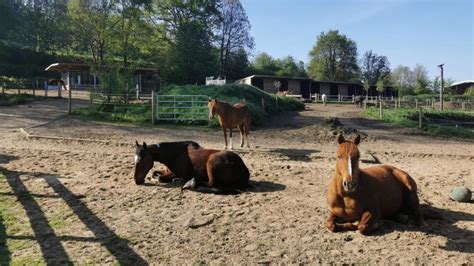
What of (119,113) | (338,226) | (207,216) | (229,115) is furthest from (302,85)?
(338,226)

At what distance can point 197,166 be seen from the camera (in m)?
7.45

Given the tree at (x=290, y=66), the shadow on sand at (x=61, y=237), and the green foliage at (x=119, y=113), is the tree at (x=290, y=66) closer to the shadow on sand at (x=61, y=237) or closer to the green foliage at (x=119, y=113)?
the green foliage at (x=119, y=113)

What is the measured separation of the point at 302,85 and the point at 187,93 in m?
37.0

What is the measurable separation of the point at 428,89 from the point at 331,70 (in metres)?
21.5

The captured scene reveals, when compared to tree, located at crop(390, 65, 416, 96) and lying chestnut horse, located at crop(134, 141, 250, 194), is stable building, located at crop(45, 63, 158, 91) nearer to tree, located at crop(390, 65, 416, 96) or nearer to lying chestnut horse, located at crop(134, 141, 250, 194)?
lying chestnut horse, located at crop(134, 141, 250, 194)

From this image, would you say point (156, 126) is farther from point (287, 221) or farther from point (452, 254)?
point (452, 254)

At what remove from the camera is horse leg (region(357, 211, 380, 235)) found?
4.90 meters

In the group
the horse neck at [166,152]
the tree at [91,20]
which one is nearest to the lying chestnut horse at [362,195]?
the horse neck at [166,152]

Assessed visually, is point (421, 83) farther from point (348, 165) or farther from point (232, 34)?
point (348, 165)

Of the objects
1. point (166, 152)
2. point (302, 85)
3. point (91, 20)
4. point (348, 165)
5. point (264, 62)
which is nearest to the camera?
point (348, 165)

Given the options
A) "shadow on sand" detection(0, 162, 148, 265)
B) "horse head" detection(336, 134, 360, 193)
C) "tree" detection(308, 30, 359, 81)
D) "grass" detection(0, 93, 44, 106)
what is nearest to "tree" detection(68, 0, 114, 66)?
"grass" detection(0, 93, 44, 106)

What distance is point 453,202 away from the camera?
6.65 metres

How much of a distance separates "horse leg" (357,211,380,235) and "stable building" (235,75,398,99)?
149 ft

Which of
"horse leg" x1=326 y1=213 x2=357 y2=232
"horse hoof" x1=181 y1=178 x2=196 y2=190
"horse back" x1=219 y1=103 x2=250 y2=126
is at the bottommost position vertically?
"horse leg" x1=326 y1=213 x2=357 y2=232
